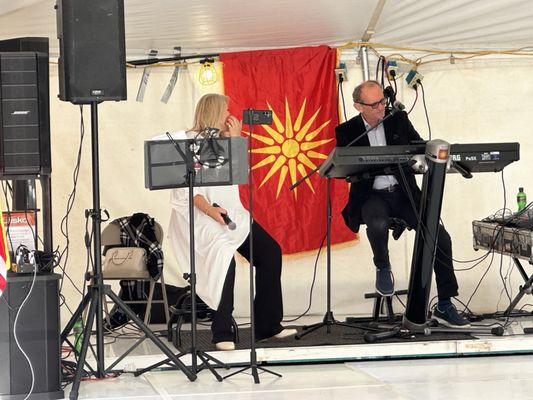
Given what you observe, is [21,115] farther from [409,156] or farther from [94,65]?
[409,156]

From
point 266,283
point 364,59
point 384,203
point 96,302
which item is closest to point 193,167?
point 96,302

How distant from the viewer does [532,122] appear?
7.32 meters

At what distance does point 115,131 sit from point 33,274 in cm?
Answer: 271

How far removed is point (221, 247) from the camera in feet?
18.1

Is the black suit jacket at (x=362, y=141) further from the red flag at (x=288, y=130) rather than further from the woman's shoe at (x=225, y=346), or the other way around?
the woman's shoe at (x=225, y=346)

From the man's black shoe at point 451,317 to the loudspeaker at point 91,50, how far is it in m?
2.35

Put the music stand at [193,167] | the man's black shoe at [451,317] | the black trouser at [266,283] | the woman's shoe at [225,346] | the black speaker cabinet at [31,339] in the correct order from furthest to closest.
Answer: the man's black shoe at [451,317] < the black trouser at [266,283] < the woman's shoe at [225,346] < the music stand at [193,167] < the black speaker cabinet at [31,339]

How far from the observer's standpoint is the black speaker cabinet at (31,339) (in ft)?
15.1

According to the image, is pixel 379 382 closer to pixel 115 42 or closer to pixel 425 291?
pixel 425 291

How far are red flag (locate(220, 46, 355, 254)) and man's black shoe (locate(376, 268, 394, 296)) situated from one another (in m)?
1.42

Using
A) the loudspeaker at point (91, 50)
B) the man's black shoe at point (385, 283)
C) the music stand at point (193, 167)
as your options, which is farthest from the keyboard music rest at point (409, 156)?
the loudspeaker at point (91, 50)

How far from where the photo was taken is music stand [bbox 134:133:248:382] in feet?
16.2

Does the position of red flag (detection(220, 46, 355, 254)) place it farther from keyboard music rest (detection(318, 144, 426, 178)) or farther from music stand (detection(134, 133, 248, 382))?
music stand (detection(134, 133, 248, 382))

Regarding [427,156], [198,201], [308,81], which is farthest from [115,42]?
[308,81]
